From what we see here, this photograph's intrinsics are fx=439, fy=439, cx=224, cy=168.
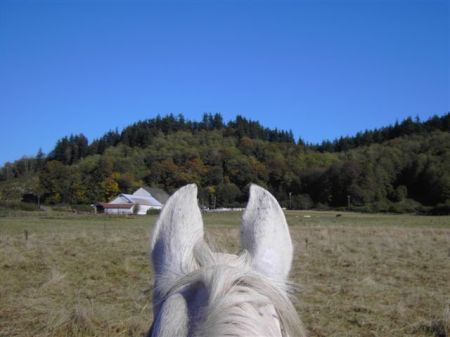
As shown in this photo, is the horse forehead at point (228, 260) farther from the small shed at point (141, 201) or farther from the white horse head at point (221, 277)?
the small shed at point (141, 201)

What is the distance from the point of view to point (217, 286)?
1.07 meters

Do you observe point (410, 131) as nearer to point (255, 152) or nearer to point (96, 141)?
point (255, 152)

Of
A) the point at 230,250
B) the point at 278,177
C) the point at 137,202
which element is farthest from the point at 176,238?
the point at 137,202

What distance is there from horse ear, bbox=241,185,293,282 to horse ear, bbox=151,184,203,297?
0.18m

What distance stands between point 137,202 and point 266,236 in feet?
292

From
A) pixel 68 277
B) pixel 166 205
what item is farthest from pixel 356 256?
pixel 166 205

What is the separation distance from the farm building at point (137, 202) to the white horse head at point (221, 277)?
268 feet

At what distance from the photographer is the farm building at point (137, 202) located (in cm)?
8475

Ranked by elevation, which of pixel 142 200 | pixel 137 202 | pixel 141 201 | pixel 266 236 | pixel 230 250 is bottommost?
pixel 230 250

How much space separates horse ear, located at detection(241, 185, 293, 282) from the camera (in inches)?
55.3

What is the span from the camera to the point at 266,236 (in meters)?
1.45

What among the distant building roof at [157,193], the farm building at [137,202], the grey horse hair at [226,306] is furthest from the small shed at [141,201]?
the grey horse hair at [226,306]

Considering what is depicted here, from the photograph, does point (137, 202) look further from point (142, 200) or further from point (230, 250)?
point (230, 250)

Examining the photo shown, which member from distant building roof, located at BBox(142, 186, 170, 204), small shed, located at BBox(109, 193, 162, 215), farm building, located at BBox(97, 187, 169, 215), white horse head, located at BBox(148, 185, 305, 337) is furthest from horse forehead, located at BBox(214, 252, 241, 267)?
distant building roof, located at BBox(142, 186, 170, 204)
